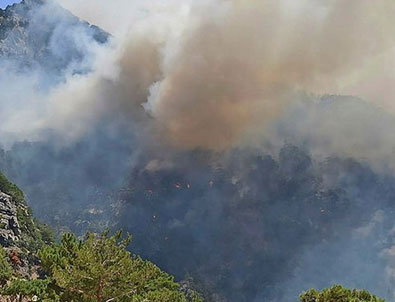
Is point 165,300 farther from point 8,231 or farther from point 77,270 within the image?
point 8,231

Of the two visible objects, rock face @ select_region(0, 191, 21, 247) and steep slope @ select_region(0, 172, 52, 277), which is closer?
steep slope @ select_region(0, 172, 52, 277)

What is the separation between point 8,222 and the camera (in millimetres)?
122438

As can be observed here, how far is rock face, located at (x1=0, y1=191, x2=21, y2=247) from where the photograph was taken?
116600mm

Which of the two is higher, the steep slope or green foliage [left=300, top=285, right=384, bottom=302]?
the steep slope

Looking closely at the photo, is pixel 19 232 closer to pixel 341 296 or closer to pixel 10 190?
pixel 10 190

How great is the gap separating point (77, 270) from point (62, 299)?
2.87 metres

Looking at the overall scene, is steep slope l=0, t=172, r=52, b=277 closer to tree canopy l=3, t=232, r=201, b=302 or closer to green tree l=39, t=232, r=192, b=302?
tree canopy l=3, t=232, r=201, b=302

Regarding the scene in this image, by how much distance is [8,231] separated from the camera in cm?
11962

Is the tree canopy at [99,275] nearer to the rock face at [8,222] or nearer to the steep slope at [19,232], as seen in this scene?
the steep slope at [19,232]

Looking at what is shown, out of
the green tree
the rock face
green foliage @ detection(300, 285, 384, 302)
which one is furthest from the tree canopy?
the rock face

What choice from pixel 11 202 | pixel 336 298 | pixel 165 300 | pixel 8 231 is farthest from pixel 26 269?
pixel 336 298

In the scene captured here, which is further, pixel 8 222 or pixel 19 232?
pixel 19 232

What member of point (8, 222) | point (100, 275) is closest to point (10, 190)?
point (8, 222)

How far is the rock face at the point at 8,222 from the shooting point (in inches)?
4591
